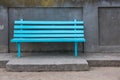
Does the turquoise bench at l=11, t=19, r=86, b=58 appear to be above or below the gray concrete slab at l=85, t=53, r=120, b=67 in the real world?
above

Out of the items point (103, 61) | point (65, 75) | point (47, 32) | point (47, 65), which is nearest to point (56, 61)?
point (47, 65)

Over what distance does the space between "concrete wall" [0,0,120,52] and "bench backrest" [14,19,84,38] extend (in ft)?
1.43

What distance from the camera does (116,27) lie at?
790cm

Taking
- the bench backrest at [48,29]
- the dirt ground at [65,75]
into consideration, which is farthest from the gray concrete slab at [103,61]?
the bench backrest at [48,29]

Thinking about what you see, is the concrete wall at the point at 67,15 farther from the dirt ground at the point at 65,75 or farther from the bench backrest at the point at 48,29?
the dirt ground at the point at 65,75

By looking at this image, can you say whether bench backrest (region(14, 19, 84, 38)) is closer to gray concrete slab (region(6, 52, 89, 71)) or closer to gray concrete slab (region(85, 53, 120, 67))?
gray concrete slab (region(85, 53, 120, 67))

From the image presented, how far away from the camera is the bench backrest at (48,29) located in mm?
7012

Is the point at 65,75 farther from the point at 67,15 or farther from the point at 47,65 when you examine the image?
the point at 67,15

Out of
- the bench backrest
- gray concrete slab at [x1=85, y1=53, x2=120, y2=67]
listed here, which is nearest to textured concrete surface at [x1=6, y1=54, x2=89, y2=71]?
gray concrete slab at [x1=85, y1=53, x2=120, y2=67]

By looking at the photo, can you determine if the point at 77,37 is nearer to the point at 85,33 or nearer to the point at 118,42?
the point at 85,33

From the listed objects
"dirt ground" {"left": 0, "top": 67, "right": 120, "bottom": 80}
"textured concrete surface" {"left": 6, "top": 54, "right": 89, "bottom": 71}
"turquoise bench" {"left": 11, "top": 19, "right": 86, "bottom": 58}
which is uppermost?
"turquoise bench" {"left": 11, "top": 19, "right": 86, "bottom": 58}

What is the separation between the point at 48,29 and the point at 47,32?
17 cm

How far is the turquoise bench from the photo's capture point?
22.7 ft

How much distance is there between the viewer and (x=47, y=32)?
7078 millimetres
